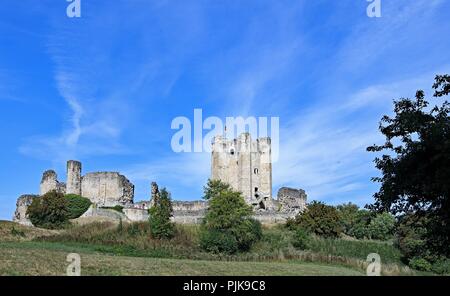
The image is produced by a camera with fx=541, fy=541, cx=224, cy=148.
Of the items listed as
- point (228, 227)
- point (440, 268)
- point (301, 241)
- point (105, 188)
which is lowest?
point (440, 268)

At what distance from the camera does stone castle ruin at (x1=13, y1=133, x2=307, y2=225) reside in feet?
186

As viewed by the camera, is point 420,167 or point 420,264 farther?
point 420,264

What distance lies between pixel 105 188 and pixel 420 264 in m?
38.5

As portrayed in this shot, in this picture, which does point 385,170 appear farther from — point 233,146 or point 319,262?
point 233,146

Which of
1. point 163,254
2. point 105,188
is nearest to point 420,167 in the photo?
point 163,254

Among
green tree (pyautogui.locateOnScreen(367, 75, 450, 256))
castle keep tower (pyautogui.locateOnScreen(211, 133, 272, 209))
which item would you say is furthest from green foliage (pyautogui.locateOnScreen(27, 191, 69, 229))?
green tree (pyautogui.locateOnScreen(367, 75, 450, 256))

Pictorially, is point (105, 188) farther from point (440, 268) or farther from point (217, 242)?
point (440, 268)

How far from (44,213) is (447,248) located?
131 feet

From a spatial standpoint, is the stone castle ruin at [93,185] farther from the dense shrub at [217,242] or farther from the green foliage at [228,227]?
the dense shrub at [217,242]

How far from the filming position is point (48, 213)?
49062 mm

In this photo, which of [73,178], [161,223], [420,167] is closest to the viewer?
[420,167]

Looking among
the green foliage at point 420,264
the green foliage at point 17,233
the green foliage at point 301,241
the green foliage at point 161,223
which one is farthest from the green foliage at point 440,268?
the green foliage at point 17,233

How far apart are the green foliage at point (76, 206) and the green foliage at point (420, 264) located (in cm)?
3195

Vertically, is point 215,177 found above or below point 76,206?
above
